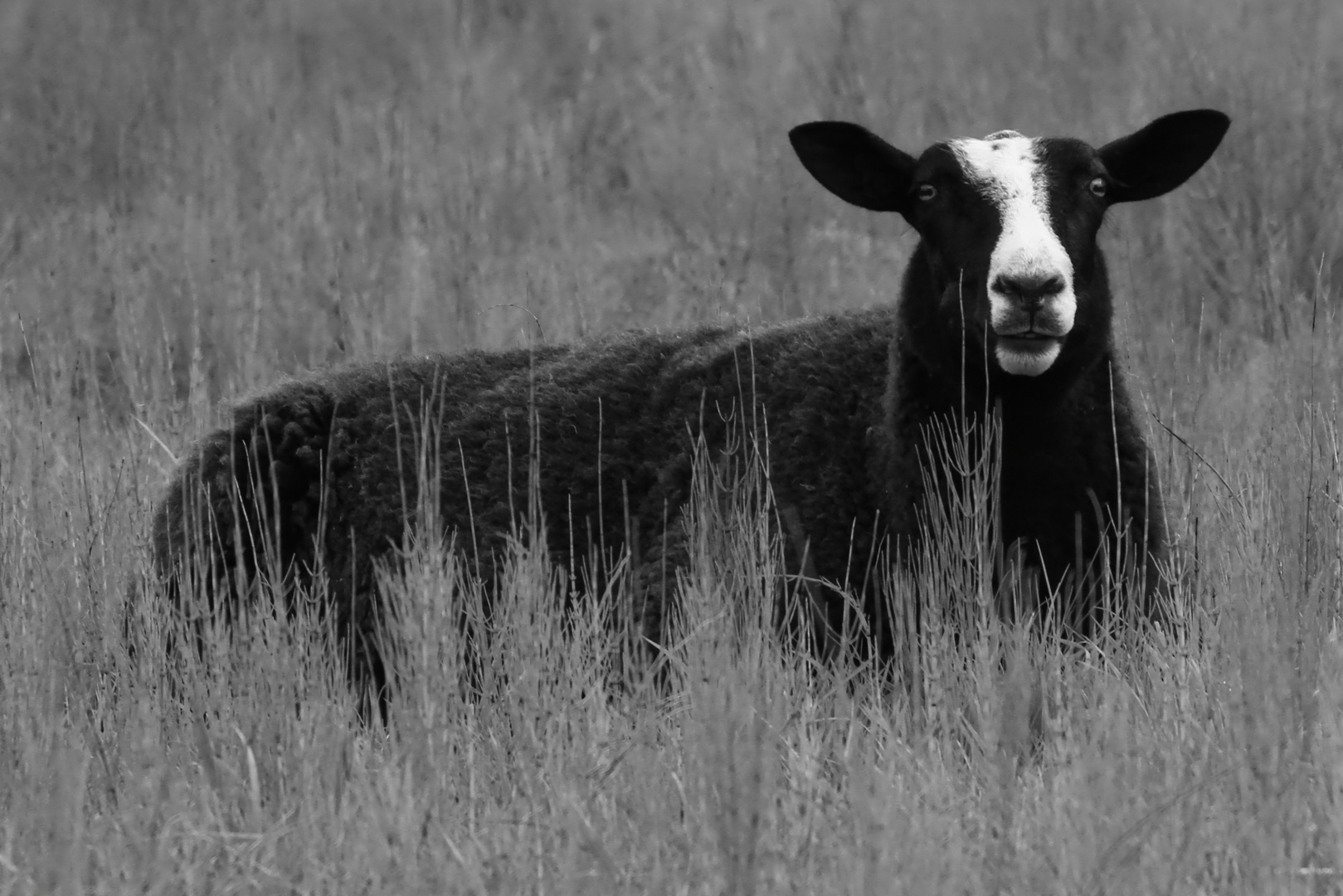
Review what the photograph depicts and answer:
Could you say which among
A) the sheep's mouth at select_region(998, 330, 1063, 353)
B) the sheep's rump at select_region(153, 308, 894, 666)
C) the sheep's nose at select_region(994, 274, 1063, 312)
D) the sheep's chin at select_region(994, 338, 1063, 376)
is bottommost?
the sheep's rump at select_region(153, 308, 894, 666)

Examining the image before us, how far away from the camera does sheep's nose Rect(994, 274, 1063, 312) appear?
517 centimetres

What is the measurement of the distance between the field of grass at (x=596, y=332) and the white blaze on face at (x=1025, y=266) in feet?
1.85

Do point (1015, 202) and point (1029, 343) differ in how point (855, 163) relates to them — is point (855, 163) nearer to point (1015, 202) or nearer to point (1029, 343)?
point (1015, 202)

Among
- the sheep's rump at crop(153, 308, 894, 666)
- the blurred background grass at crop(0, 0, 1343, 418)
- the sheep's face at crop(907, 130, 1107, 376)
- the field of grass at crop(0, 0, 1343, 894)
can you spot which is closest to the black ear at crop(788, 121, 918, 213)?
the sheep's face at crop(907, 130, 1107, 376)

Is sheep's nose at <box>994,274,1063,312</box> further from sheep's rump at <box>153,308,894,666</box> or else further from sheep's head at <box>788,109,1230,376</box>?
sheep's rump at <box>153,308,894,666</box>

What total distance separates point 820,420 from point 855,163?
94 centimetres

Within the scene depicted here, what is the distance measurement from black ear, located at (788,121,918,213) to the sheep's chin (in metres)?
1.06

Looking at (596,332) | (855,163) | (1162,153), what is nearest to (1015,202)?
(855,163)

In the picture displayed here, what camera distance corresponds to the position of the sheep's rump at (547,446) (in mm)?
6188

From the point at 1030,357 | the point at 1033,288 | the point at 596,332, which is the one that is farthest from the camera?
the point at 596,332

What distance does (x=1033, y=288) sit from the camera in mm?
5172

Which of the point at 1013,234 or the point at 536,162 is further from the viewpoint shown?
the point at 536,162

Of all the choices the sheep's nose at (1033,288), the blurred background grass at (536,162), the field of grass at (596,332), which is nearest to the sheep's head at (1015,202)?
the sheep's nose at (1033,288)

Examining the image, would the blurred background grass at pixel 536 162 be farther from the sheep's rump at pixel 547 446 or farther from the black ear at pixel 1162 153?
the black ear at pixel 1162 153
